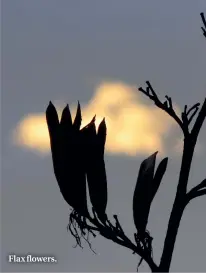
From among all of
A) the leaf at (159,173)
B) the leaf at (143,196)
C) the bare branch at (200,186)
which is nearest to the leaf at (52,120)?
the leaf at (143,196)

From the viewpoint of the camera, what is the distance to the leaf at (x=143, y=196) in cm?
691

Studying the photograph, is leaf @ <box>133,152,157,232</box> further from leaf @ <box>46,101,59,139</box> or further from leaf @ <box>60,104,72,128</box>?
leaf @ <box>46,101,59,139</box>

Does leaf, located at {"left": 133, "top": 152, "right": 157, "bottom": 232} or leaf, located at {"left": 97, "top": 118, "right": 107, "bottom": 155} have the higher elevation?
leaf, located at {"left": 97, "top": 118, "right": 107, "bottom": 155}

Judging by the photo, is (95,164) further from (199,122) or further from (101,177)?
(199,122)

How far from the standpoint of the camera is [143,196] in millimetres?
6941

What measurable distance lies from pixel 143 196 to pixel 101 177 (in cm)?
63

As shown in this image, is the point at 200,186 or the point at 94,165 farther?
the point at 94,165

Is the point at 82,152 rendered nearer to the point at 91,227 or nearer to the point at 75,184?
the point at 75,184

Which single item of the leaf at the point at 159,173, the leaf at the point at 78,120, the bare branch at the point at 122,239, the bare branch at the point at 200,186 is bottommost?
the bare branch at the point at 122,239

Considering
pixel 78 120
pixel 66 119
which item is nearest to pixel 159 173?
pixel 78 120

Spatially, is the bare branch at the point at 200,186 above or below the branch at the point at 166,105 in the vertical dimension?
below

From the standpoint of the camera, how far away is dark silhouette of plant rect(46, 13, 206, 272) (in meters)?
6.88

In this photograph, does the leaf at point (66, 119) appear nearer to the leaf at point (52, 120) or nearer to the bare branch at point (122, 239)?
the leaf at point (52, 120)

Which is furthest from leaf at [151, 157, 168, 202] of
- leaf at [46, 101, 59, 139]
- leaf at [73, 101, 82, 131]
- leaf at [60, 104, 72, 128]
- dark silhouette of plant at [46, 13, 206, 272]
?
leaf at [46, 101, 59, 139]
